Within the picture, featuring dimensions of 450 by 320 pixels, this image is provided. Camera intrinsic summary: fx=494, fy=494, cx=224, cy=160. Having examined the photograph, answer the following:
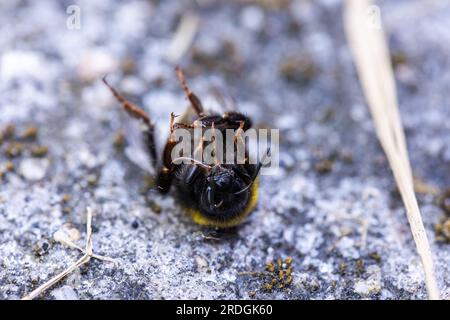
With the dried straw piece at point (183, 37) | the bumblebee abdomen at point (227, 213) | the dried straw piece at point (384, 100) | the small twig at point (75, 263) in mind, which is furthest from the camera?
the dried straw piece at point (183, 37)

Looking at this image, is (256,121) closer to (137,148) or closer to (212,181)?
(137,148)

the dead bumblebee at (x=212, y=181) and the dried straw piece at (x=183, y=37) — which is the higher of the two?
the dried straw piece at (x=183, y=37)

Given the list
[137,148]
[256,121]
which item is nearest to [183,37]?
[256,121]

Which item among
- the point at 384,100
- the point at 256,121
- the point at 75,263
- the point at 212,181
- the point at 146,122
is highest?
the point at 384,100

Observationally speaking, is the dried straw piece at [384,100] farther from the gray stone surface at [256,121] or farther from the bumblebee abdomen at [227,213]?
the bumblebee abdomen at [227,213]

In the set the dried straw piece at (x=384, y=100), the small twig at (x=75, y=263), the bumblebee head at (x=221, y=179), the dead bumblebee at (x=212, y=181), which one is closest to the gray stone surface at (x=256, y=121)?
the small twig at (x=75, y=263)

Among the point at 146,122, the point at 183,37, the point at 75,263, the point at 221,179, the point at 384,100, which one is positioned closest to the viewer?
the point at 221,179
